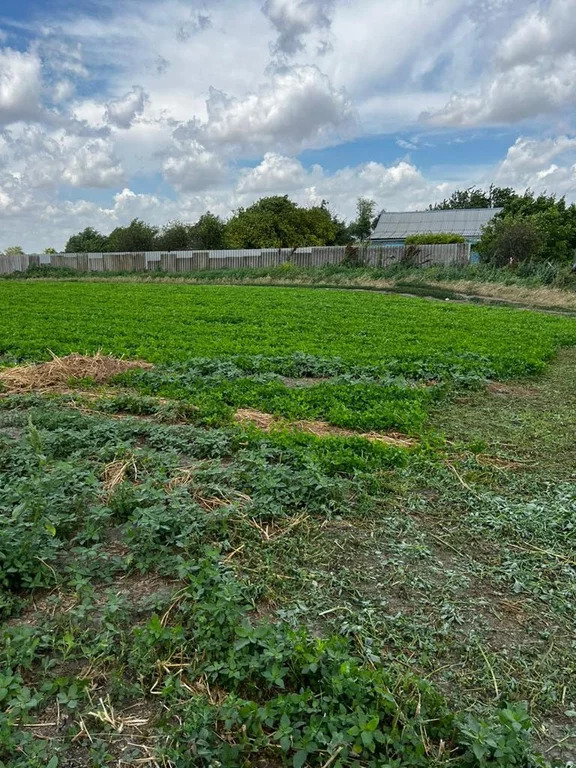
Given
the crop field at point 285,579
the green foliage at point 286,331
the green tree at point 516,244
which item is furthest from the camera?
the green tree at point 516,244

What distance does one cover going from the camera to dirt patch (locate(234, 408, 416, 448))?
15.3 feet

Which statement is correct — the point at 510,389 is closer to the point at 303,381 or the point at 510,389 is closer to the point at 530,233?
the point at 303,381

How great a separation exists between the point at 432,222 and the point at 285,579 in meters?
54.4

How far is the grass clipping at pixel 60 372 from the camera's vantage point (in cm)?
617

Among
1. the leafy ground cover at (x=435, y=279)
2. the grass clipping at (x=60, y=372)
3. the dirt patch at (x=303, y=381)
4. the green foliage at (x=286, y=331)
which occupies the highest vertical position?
the leafy ground cover at (x=435, y=279)

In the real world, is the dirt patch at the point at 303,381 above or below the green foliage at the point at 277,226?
below

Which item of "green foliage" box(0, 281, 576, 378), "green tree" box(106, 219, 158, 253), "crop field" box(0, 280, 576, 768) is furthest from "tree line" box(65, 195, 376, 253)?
"crop field" box(0, 280, 576, 768)

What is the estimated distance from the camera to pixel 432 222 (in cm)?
5256

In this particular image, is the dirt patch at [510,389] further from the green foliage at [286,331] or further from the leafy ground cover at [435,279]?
the leafy ground cover at [435,279]

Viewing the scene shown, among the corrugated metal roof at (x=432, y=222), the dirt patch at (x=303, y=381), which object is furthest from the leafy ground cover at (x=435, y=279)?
the corrugated metal roof at (x=432, y=222)

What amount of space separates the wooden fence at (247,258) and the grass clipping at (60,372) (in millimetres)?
24216

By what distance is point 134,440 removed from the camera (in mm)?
4379

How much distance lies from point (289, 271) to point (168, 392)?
83.4ft

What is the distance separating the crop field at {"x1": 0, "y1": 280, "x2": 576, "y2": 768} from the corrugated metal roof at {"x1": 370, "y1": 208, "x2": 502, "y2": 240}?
160 feet
